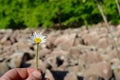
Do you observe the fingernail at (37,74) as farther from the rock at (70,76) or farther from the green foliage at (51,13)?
the green foliage at (51,13)

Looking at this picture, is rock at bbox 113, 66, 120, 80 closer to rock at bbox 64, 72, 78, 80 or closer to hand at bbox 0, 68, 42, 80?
rock at bbox 64, 72, 78, 80

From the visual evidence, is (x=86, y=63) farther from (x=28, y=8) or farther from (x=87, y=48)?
(x=28, y=8)

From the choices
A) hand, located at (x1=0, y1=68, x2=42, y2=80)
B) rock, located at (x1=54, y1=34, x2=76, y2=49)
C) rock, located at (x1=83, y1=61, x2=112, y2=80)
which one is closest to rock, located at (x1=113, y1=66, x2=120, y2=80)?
rock, located at (x1=83, y1=61, x2=112, y2=80)

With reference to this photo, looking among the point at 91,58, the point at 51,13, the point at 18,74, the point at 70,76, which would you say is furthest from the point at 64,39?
the point at 18,74

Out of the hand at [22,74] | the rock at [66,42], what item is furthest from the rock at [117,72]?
the hand at [22,74]

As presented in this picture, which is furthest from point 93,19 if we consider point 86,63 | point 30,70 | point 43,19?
point 30,70

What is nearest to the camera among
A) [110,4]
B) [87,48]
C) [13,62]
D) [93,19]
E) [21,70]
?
[21,70]
